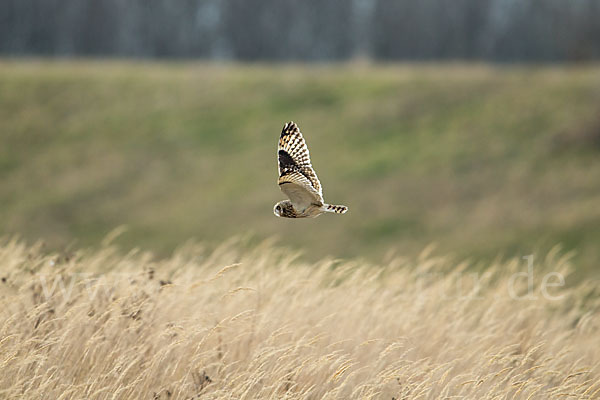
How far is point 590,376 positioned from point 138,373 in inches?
149

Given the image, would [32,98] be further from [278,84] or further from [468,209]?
[468,209]

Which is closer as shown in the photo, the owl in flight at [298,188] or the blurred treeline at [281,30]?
the owl in flight at [298,188]

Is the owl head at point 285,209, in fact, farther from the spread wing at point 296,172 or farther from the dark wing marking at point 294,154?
the dark wing marking at point 294,154

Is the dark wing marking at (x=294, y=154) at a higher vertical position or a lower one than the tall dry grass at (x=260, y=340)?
higher

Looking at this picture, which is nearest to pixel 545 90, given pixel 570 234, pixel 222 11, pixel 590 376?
pixel 570 234

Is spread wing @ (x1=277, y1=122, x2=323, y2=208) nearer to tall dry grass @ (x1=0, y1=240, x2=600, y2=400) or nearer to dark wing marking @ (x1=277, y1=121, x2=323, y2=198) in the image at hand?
dark wing marking @ (x1=277, y1=121, x2=323, y2=198)

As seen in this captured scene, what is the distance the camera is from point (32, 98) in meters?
30.4

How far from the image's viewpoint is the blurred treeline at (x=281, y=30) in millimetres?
47500

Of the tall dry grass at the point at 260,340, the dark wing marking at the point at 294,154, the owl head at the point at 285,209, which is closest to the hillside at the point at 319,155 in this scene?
the tall dry grass at the point at 260,340

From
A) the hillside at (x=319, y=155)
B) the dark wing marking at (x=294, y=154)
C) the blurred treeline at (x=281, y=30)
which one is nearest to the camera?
the dark wing marking at (x=294, y=154)

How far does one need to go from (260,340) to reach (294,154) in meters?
1.72

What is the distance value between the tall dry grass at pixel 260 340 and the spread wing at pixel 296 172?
0.79 m

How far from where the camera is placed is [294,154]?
4.54 metres

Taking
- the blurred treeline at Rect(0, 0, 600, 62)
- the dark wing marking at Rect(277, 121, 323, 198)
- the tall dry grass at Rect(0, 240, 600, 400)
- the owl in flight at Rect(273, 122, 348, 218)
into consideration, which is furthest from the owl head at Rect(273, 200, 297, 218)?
the blurred treeline at Rect(0, 0, 600, 62)
